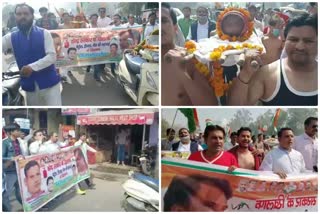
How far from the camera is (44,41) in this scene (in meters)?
3.88

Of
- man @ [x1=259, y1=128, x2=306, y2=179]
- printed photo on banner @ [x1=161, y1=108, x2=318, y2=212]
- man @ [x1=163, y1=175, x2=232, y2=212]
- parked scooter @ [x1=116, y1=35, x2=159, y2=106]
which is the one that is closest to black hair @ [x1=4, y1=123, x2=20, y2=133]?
Result: parked scooter @ [x1=116, y1=35, x2=159, y2=106]

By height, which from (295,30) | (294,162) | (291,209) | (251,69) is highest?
(295,30)

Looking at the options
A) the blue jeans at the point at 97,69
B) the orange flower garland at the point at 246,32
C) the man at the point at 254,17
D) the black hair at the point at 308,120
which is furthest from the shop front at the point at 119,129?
the black hair at the point at 308,120

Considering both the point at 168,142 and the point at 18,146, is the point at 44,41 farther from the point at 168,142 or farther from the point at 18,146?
the point at 168,142

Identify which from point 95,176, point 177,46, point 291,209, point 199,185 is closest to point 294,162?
point 291,209

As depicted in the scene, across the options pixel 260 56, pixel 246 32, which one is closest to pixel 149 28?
pixel 246 32

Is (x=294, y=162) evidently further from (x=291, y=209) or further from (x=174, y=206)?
(x=174, y=206)

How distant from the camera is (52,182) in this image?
157 inches

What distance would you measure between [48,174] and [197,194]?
40.4 inches

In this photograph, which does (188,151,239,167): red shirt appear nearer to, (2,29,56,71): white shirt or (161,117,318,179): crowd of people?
(161,117,318,179): crowd of people

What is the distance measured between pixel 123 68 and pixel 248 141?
980 millimetres

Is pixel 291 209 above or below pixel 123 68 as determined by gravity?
below

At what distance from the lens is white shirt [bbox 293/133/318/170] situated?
3965 mm

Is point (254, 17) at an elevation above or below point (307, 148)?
above
